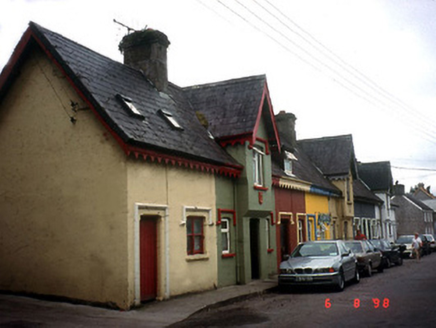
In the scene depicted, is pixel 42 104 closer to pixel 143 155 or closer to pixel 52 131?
pixel 52 131

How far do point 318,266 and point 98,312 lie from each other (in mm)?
7445

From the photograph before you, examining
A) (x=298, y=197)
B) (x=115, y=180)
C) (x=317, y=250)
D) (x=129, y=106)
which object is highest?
(x=129, y=106)

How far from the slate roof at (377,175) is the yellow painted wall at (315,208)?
18506 mm

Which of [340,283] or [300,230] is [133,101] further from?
[300,230]

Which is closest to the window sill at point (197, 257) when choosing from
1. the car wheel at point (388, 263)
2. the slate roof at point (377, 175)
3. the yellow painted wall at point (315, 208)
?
the yellow painted wall at point (315, 208)

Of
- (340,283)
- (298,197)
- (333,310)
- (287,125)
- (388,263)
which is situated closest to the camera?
(333,310)

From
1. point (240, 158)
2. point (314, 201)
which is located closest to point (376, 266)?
point (314, 201)

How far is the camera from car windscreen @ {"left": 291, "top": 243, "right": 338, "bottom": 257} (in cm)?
1806

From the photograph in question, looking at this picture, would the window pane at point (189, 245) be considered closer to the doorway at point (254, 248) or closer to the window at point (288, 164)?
the doorway at point (254, 248)

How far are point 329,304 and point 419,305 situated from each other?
219 centimetres

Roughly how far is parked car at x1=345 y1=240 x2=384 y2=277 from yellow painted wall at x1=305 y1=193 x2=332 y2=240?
211 inches

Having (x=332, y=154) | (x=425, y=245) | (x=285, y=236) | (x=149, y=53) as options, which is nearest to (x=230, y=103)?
(x=149, y=53)

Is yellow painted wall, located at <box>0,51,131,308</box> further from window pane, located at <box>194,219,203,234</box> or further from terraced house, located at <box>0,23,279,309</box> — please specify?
window pane, located at <box>194,219,203,234</box>

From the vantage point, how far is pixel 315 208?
30594 mm
